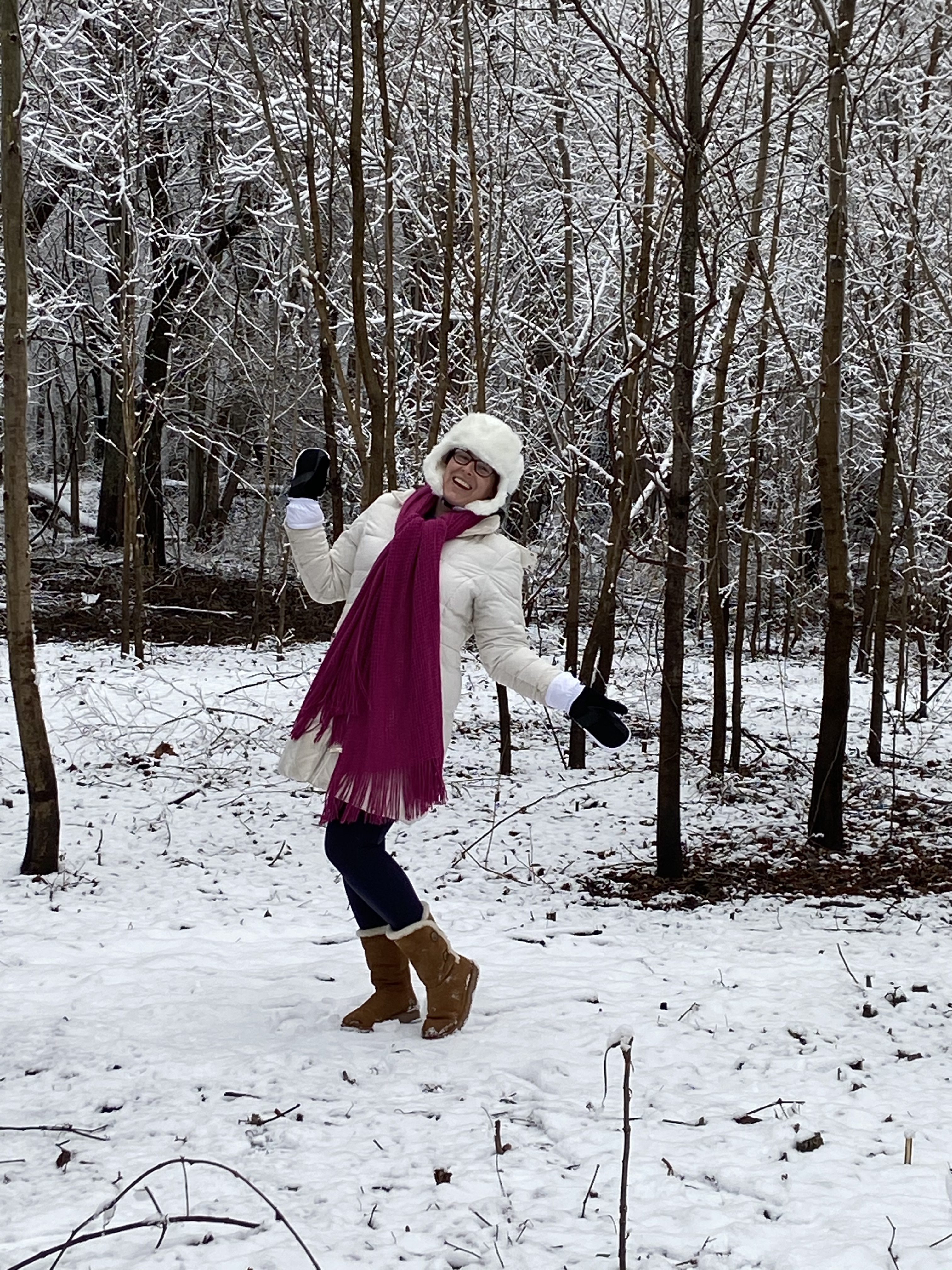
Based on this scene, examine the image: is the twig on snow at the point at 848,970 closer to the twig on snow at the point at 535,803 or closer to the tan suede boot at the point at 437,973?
the tan suede boot at the point at 437,973

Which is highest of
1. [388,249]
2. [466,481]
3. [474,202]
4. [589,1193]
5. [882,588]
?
[474,202]

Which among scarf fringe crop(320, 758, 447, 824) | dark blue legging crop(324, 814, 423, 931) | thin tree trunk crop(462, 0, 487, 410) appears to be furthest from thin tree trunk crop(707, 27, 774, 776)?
dark blue legging crop(324, 814, 423, 931)

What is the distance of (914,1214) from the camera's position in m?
2.63

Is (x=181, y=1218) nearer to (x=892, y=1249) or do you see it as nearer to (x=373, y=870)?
(x=373, y=870)

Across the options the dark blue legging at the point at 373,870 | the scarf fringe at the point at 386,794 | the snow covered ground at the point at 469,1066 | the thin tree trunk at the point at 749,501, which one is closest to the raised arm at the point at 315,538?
the scarf fringe at the point at 386,794

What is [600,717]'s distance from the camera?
334cm

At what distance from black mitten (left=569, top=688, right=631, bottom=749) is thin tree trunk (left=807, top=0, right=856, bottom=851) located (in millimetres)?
3086

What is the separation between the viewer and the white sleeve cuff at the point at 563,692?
3.39 m

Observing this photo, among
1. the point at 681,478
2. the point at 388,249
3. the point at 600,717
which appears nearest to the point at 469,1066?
the point at 600,717

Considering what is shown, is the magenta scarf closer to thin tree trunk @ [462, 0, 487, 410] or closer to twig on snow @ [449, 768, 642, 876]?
twig on snow @ [449, 768, 642, 876]

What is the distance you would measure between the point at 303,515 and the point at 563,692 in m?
1.00

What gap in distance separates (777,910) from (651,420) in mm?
5457

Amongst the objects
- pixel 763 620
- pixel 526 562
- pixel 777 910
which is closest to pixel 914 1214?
pixel 526 562

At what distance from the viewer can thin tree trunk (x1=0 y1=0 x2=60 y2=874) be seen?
530 cm
